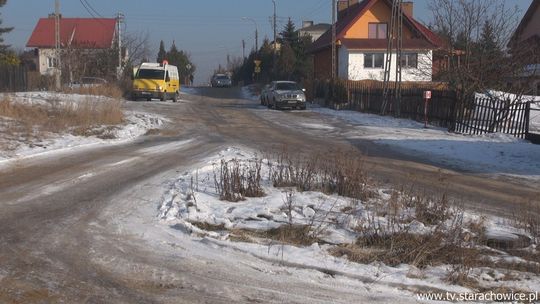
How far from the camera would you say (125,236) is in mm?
6906

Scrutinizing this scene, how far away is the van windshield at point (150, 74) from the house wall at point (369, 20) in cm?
1728

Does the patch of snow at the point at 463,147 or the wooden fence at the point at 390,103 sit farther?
the wooden fence at the point at 390,103

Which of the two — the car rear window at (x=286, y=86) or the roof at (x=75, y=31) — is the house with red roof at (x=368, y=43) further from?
the roof at (x=75, y=31)

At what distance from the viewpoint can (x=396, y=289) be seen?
17.8ft

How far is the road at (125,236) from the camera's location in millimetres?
5238

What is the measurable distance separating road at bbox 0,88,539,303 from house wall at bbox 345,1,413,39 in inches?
1409

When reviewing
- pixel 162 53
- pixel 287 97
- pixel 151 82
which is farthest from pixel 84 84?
pixel 162 53

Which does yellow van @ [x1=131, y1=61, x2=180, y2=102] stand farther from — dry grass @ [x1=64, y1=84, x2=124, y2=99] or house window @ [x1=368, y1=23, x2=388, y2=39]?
house window @ [x1=368, y1=23, x2=388, y2=39]

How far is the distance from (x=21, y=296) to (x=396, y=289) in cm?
311

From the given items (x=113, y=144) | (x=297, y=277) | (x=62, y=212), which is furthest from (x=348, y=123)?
(x=297, y=277)

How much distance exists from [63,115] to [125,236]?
42.9 ft

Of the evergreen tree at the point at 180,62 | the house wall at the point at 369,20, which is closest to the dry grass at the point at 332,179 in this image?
the house wall at the point at 369,20

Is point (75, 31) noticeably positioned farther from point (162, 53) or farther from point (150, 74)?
point (150, 74)

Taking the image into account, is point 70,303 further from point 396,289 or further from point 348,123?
point 348,123
